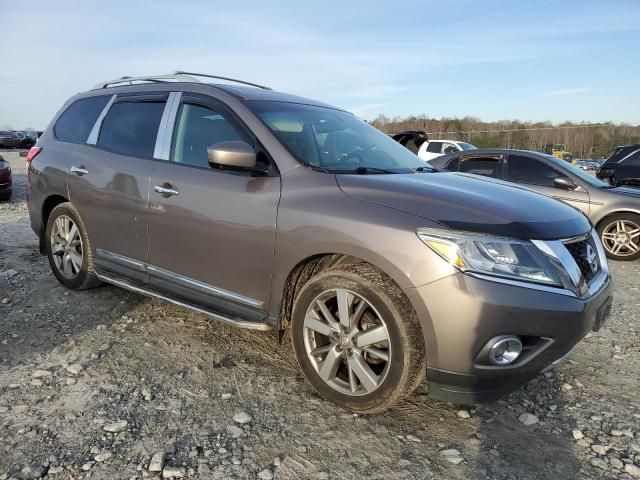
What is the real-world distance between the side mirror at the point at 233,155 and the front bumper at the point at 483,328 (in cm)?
119

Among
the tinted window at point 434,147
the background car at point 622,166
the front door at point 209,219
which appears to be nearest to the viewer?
the front door at point 209,219

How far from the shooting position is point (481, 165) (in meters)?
8.12

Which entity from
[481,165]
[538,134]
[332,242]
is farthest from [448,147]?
[538,134]

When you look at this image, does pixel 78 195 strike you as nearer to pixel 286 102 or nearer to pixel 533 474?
pixel 286 102

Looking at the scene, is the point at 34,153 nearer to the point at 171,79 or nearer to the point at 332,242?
the point at 171,79

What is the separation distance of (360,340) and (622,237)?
19.7 feet

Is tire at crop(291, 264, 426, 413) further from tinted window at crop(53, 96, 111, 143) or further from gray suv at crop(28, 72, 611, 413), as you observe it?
tinted window at crop(53, 96, 111, 143)

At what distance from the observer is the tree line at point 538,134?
45219 mm

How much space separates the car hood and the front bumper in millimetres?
288

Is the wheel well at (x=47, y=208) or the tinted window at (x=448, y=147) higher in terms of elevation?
the tinted window at (x=448, y=147)

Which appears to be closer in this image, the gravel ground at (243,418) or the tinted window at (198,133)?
the gravel ground at (243,418)

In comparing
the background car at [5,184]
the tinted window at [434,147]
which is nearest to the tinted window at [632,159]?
the tinted window at [434,147]

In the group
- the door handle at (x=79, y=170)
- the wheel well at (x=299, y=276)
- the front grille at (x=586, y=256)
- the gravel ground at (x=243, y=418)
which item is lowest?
the gravel ground at (x=243, y=418)

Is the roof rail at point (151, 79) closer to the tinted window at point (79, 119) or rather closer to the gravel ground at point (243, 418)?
the tinted window at point (79, 119)
